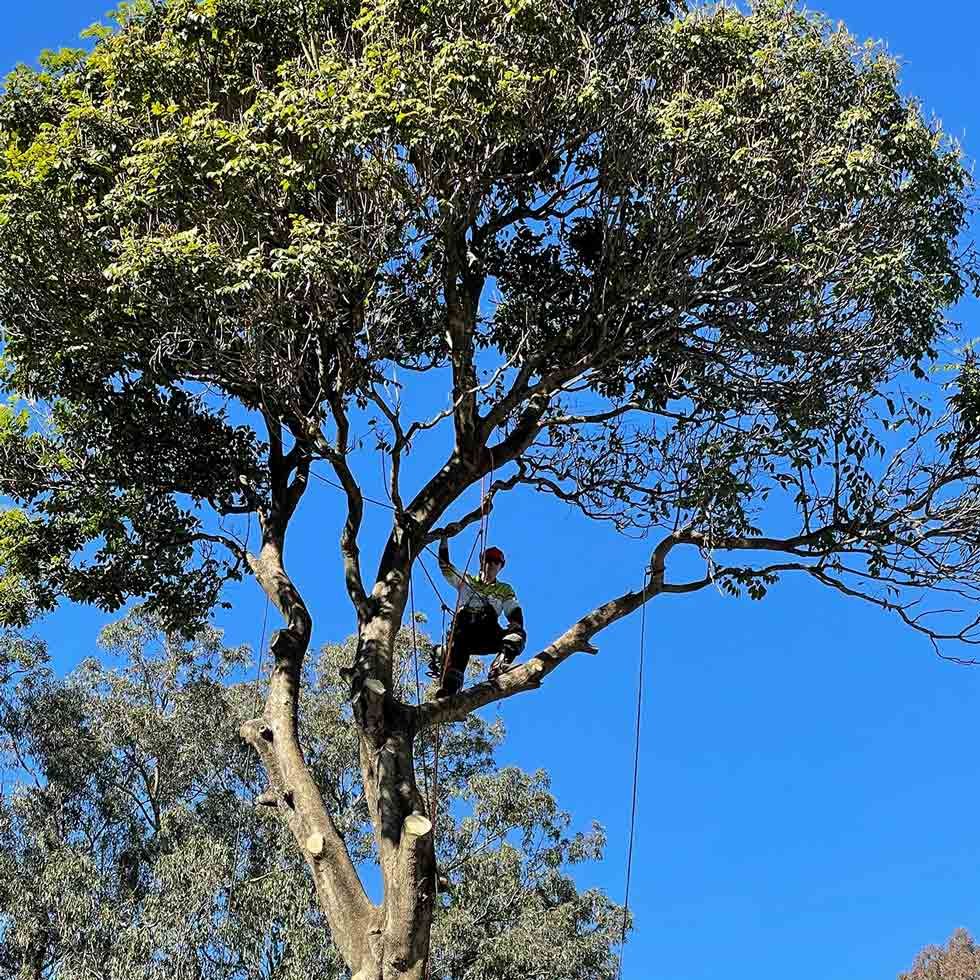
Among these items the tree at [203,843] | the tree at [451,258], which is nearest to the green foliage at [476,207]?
the tree at [451,258]

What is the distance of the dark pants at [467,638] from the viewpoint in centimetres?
919

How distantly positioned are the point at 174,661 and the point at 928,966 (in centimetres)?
2621

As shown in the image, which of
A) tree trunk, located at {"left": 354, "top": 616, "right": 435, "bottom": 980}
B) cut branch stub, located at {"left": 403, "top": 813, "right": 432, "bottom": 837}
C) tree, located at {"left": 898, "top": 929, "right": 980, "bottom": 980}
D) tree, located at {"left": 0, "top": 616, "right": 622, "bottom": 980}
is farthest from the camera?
tree, located at {"left": 898, "top": 929, "right": 980, "bottom": 980}

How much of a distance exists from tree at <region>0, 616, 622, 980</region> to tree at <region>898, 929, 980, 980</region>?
20422 millimetres

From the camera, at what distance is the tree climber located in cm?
916

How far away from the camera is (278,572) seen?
998cm

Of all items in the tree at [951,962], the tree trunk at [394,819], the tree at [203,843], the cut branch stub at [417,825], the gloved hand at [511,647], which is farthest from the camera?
the tree at [951,962]

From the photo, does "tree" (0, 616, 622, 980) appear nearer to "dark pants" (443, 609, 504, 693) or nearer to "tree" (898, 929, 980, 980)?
"dark pants" (443, 609, 504, 693)

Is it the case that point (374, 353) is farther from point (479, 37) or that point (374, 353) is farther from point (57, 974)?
point (57, 974)

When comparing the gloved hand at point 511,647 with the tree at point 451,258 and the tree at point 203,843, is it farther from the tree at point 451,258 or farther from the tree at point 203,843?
the tree at point 203,843

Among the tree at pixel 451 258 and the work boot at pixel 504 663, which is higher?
the tree at pixel 451 258

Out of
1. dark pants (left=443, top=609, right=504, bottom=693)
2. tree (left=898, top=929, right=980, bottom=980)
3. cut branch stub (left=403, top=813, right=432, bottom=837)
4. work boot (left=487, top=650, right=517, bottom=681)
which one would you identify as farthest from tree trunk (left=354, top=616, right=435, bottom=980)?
tree (left=898, top=929, right=980, bottom=980)

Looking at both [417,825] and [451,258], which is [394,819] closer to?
[417,825]

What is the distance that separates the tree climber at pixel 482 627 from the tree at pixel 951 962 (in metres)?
32.1
